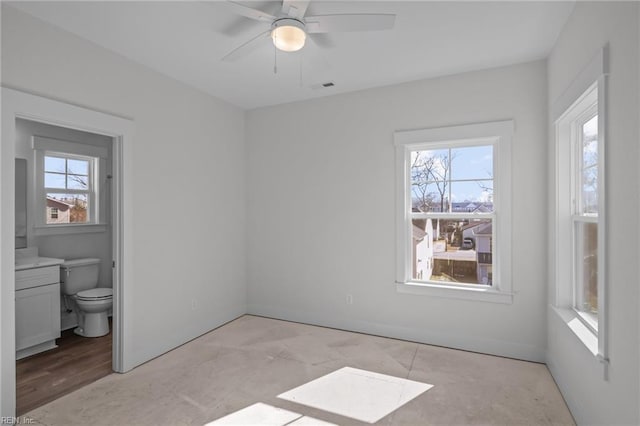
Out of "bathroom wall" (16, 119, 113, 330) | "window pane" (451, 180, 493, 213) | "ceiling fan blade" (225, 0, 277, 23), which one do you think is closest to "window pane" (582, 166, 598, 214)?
"window pane" (451, 180, 493, 213)

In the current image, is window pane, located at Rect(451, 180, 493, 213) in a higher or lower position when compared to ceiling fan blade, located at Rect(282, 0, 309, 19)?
lower

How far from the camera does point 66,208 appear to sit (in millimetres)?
4113

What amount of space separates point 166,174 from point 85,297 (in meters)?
1.65

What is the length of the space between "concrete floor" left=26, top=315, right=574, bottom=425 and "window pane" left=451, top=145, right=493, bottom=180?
1.76 meters

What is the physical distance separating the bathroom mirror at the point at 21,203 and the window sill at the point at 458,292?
4.13 meters

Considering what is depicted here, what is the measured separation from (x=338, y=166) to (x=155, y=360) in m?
2.75

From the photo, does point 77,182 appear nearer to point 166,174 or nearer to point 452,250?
point 166,174

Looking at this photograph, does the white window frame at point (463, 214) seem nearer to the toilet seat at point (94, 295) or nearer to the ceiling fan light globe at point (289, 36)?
the ceiling fan light globe at point (289, 36)

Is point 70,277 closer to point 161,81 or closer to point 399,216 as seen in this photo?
point 161,81

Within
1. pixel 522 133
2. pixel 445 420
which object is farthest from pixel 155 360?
pixel 522 133

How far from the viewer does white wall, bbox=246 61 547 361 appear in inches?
123

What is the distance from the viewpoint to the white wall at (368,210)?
313 centimetres

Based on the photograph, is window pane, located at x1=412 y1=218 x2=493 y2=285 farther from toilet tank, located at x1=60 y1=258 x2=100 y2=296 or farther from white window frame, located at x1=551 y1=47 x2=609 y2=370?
toilet tank, located at x1=60 y1=258 x2=100 y2=296

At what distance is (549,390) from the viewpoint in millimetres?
2602
